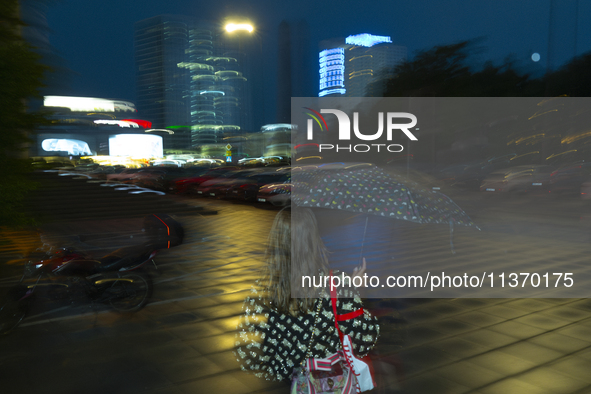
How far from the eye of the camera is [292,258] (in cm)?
269

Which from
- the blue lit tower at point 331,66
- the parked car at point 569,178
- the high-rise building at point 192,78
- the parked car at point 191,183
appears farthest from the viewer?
the high-rise building at point 192,78

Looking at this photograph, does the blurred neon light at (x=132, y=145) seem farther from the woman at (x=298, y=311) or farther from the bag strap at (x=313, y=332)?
the bag strap at (x=313, y=332)

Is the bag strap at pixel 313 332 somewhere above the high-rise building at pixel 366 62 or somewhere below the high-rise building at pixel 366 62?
below

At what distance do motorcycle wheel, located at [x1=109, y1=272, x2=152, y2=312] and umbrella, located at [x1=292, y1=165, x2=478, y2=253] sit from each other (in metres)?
2.34

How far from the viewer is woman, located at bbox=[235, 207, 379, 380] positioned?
8.63 ft

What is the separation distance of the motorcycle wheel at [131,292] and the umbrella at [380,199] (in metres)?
2.34

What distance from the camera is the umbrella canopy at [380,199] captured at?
Answer: 4.44 meters

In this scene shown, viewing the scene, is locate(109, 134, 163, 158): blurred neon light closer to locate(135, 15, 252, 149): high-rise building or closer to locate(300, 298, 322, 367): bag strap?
locate(135, 15, 252, 149): high-rise building

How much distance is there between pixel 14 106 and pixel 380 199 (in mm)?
3439

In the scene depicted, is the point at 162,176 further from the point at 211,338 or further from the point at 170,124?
the point at 170,124

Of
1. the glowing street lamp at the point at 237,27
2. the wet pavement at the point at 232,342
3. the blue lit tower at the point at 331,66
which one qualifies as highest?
the blue lit tower at the point at 331,66

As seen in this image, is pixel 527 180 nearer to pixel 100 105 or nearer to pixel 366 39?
pixel 366 39

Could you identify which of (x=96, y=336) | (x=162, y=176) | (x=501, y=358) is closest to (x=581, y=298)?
(x=501, y=358)

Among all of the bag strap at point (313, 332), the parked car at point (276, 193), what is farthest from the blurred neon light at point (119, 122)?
the bag strap at point (313, 332)
